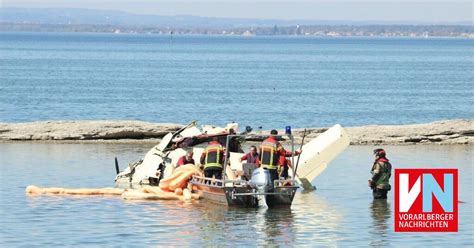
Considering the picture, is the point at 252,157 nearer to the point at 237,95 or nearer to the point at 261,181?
the point at 261,181

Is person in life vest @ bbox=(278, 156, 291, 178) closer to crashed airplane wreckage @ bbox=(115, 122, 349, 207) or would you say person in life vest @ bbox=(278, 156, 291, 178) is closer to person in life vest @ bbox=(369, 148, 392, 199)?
crashed airplane wreckage @ bbox=(115, 122, 349, 207)

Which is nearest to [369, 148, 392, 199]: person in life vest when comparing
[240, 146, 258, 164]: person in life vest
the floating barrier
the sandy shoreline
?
[240, 146, 258, 164]: person in life vest

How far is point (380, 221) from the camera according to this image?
2655cm

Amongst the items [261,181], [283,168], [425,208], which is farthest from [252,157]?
[425,208]

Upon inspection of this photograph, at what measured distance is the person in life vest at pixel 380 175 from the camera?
2888 centimetres

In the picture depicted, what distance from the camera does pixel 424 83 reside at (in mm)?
100375

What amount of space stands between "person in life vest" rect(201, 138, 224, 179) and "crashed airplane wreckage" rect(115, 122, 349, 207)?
0.19m

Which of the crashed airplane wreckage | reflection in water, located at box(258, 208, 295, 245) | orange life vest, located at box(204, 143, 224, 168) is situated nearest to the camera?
reflection in water, located at box(258, 208, 295, 245)

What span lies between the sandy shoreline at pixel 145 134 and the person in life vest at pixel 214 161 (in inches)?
504

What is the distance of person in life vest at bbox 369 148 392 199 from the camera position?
94.8 feet

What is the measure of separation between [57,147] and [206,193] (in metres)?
12.5

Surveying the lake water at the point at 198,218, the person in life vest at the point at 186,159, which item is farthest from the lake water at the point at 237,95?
the person in life vest at the point at 186,159

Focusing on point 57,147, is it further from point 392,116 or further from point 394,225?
point 392,116

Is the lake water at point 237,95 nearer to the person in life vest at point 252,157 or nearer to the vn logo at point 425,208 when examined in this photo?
the person in life vest at point 252,157
